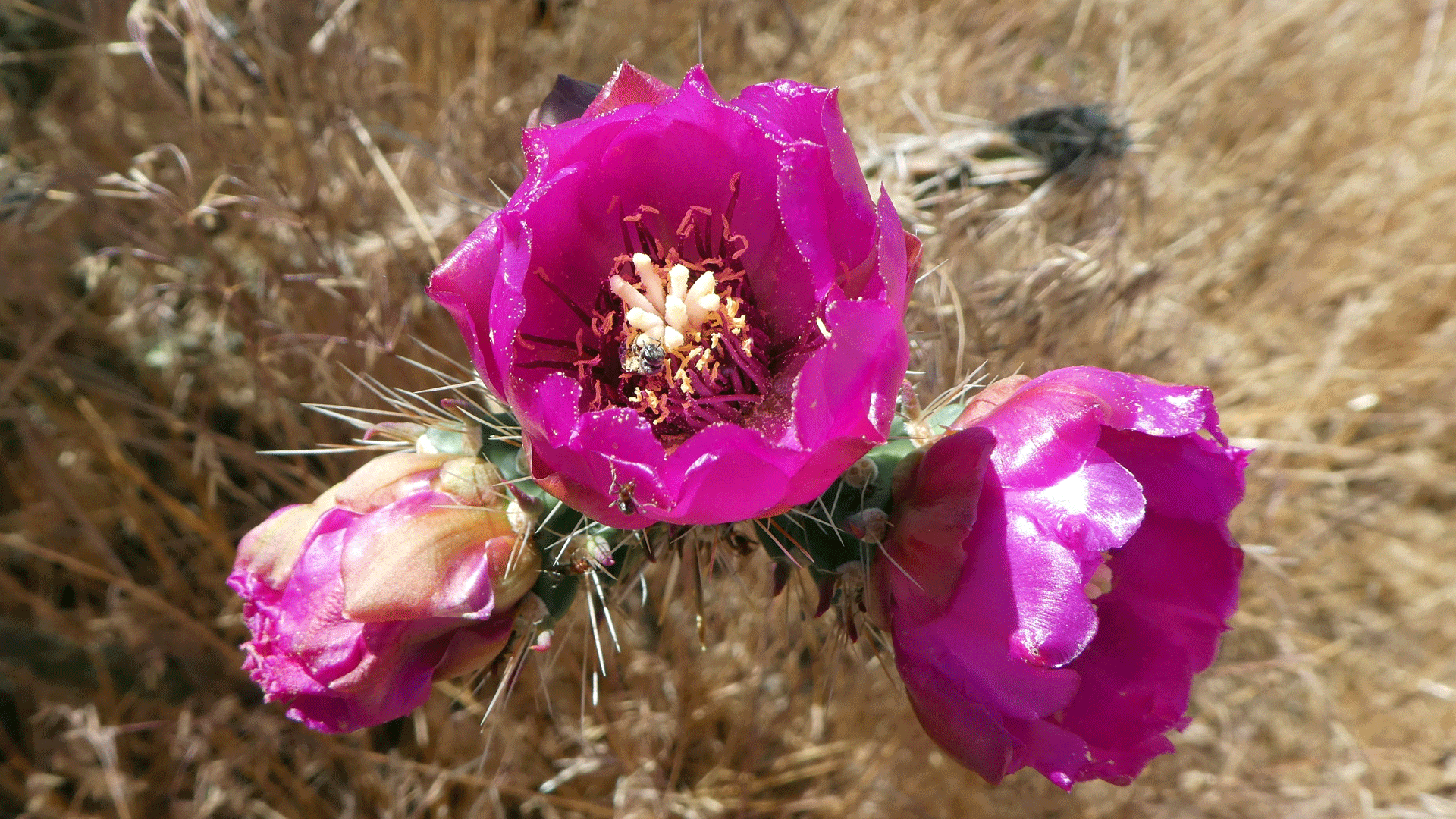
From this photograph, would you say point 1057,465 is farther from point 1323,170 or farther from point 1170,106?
point 1323,170

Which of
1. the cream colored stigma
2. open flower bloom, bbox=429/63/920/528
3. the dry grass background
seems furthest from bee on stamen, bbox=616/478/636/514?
the dry grass background

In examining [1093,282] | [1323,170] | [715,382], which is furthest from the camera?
[1323,170]

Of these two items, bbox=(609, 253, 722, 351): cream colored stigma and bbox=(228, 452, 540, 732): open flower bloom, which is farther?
bbox=(609, 253, 722, 351): cream colored stigma

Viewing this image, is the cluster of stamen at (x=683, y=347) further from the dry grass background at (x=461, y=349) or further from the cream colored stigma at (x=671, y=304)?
the dry grass background at (x=461, y=349)

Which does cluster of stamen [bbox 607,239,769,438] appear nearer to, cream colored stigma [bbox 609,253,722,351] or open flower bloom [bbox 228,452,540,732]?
cream colored stigma [bbox 609,253,722,351]

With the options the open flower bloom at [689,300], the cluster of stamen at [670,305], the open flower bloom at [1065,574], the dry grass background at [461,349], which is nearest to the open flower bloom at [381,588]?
the open flower bloom at [689,300]

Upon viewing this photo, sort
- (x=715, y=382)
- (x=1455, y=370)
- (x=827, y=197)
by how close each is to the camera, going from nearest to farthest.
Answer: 1. (x=827, y=197)
2. (x=715, y=382)
3. (x=1455, y=370)

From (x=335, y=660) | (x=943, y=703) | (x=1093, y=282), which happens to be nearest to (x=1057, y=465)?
(x=943, y=703)
